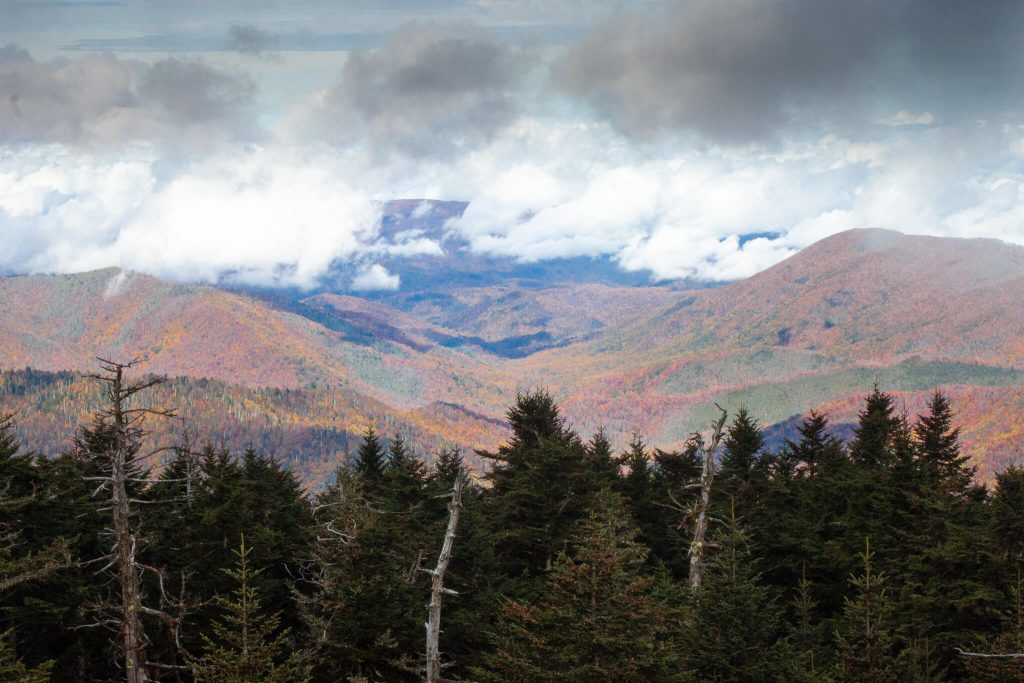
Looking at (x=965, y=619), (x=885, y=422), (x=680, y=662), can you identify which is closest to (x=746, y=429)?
(x=885, y=422)

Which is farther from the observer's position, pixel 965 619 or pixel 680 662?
pixel 965 619

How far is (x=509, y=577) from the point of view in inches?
1246

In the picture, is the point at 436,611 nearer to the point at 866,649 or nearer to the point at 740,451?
the point at 866,649

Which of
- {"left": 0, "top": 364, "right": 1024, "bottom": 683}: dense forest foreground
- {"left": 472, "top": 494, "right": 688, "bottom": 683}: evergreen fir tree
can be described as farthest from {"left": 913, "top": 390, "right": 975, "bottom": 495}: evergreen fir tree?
{"left": 472, "top": 494, "right": 688, "bottom": 683}: evergreen fir tree

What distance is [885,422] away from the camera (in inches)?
2431

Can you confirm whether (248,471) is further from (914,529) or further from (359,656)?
(914,529)

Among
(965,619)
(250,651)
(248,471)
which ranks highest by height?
(248,471)

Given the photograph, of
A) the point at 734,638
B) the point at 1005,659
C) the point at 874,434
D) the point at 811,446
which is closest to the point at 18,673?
the point at 734,638

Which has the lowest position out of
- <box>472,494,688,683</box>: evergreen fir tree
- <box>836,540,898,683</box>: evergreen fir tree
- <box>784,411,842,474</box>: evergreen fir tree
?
<box>836,540,898,683</box>: evergreen fir tree

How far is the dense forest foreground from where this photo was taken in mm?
20859

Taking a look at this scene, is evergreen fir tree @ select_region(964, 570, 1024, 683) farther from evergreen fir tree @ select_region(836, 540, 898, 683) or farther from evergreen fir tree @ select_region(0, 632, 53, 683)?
evergreen fir tree @ select_region(0, 632, 53, 683)

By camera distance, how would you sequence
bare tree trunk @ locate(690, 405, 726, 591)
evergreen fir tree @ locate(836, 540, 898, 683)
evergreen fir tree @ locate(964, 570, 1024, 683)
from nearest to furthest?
1. evergreen fir tree @ locate(964, 570, 1024, 683)
2. evergreen fir tree @ locate(836, 540, 898, 683)
3. bare tree trunk @ locate(690, 405, 726, 591)

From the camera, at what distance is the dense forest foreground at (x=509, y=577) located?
20859mm

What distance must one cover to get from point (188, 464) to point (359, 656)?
26.4 m
